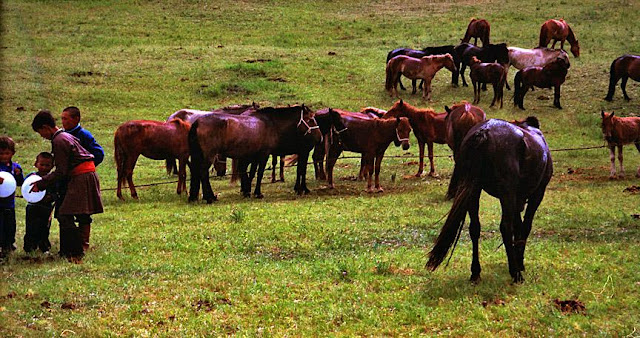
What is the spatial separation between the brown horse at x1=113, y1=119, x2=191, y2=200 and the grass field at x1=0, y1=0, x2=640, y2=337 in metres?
0.94

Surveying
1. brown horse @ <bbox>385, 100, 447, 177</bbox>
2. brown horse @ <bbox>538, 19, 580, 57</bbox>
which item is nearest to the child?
brown horse @ <bbox>385, 100, 447, 177</bbox>

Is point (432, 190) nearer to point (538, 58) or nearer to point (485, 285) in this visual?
point (485, 285)

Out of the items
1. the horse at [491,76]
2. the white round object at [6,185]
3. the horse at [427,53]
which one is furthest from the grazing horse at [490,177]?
the horse at [427,53]

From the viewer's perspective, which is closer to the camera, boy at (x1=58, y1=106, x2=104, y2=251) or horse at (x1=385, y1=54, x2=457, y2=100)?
boy at (x1=58, y1=106, x2=104, y2=251)

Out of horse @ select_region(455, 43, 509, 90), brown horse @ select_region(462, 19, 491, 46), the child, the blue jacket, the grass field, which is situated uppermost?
brown horse @ select_region(462, 19, 491, 46)

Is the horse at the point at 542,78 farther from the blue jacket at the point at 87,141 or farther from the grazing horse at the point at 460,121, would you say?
the blue jacket at the point at 87,141

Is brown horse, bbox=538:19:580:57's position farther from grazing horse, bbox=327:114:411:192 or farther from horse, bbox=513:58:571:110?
grazing horse, bbox=327:114:411:192

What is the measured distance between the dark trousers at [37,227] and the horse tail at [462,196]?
5.44 meters

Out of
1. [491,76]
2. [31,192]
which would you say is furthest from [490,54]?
[31,192]

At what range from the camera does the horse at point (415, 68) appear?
1099 inches

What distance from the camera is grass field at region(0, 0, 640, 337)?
7.66 m

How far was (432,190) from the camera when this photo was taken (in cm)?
1577

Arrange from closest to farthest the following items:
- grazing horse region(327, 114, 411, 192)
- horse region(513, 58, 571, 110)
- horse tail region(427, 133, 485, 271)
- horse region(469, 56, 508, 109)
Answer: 1. horse tail region(427, 133, 485, 271)
2. grazing horse region(327, 114, 411, 192)
3. horse region(513, 58, 571, 110)
4. horse region(469, 56, 508, 109)

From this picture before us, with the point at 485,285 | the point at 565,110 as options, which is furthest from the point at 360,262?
the point at 565,110
